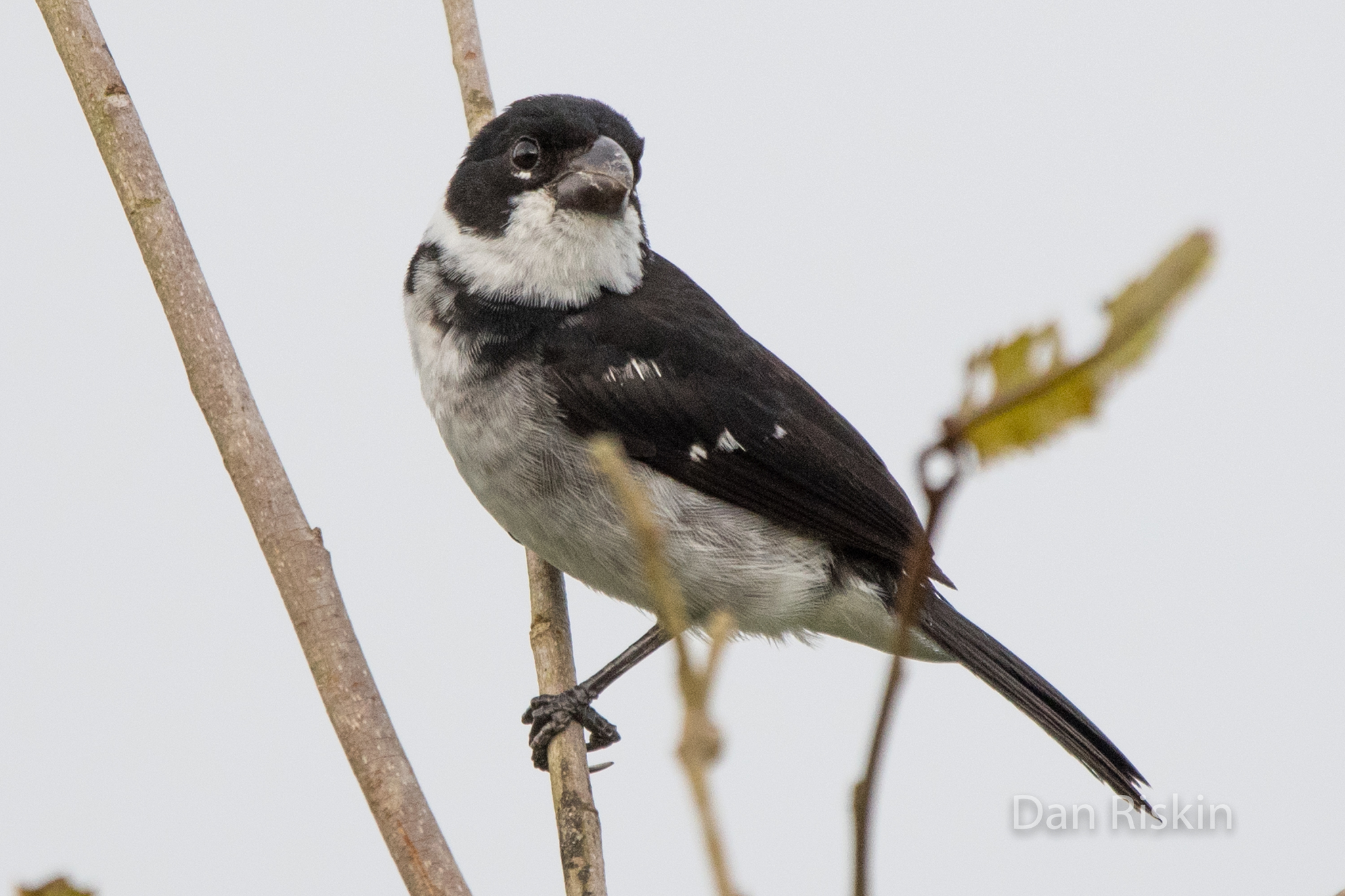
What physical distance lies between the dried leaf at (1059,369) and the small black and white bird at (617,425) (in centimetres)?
300

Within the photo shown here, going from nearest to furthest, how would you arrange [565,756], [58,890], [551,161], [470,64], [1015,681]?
[58,890], [565,756], [551,161], [1015,681], [470,64]

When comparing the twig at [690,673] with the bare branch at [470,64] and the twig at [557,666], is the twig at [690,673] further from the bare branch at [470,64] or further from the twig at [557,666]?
the bare branch at [470,64]

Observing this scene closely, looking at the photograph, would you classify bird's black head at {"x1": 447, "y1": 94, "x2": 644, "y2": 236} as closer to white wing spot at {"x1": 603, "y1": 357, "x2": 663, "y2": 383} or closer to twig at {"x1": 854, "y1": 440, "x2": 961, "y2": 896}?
white wing spot at {"x1": 603, "y1": 357, "x2": 663, "y2": 383}

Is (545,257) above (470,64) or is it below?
below

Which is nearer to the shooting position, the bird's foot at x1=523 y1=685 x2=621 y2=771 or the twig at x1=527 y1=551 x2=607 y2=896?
the twig at x1=527 y1=551 x2=607 y2=896

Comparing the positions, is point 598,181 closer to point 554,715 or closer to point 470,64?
point 470,64

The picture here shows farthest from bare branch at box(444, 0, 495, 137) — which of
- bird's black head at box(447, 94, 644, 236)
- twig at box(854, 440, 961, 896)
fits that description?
twig at box(854, 440, 961, 896)

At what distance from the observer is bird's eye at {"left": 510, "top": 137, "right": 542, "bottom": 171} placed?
3.78 metres

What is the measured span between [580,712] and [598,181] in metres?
1.46

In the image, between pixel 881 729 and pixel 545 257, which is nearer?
pixel 881 729

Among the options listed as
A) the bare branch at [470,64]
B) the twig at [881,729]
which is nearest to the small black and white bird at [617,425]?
the bare branch at [470,64]

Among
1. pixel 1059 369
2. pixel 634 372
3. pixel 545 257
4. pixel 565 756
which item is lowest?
pixel 1059 369

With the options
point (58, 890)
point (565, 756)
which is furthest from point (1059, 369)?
point (565, 756)

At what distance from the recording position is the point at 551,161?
3777mm
